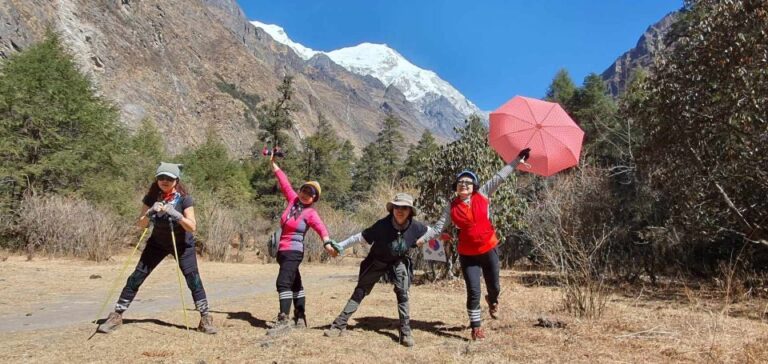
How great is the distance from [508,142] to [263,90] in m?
130

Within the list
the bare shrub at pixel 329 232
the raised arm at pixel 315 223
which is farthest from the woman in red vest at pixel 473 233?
the bare shrub at pixel 329 232

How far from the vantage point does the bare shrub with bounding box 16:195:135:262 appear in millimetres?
15125

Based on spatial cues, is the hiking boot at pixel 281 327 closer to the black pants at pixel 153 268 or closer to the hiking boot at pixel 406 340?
the black pants at pixel 153 268

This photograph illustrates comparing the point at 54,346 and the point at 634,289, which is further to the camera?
the point at 634,289

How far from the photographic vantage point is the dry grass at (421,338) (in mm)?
4480

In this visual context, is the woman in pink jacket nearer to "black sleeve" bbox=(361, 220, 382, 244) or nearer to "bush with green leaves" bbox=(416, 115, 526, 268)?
"black sleeve" bbox=(361, 220, 382, 244)

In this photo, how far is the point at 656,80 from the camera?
34.4 ft

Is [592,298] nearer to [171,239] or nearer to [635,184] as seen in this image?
[171,239]

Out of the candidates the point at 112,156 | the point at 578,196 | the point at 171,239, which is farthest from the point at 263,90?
the point at 171,239

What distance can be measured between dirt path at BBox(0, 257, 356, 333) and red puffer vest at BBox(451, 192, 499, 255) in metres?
3.44

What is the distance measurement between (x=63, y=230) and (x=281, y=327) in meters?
13.0

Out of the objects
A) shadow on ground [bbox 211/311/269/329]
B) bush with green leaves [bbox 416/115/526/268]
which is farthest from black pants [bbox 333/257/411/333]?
bush with green leaves [bbox 416/115/526/268]

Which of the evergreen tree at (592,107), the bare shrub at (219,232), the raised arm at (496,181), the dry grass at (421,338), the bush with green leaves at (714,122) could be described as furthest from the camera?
the evergreen tree at (592,107)

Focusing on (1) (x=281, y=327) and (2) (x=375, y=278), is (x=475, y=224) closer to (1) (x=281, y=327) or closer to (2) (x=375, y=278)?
(2) (x=375, y=278)
